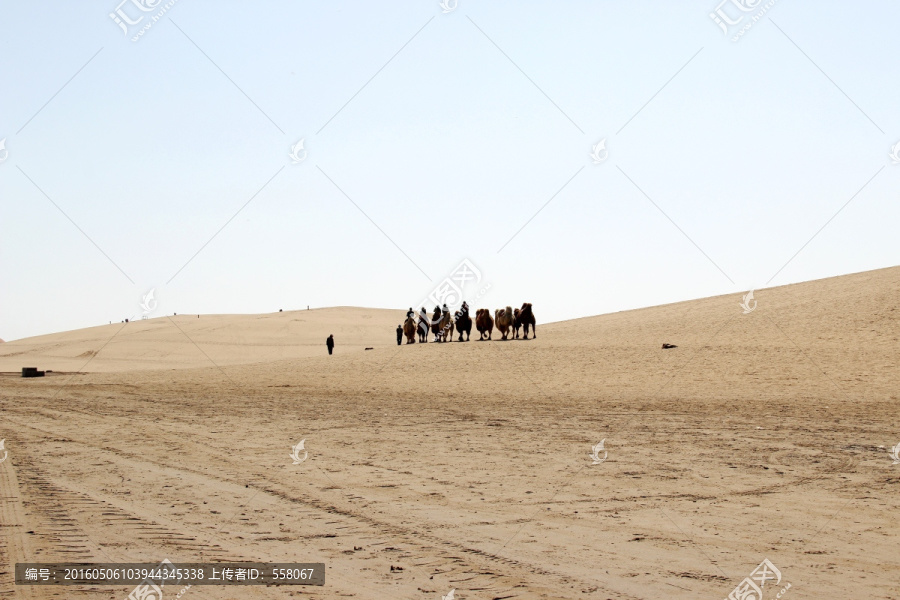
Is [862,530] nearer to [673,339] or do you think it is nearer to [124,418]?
[124,418]

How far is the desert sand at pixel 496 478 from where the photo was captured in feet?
22.9

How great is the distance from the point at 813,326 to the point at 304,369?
20944 millimetres

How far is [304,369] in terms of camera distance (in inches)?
1390

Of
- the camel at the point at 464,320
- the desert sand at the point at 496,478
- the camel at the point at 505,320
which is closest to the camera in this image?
the desert sand at the point at 496,478
